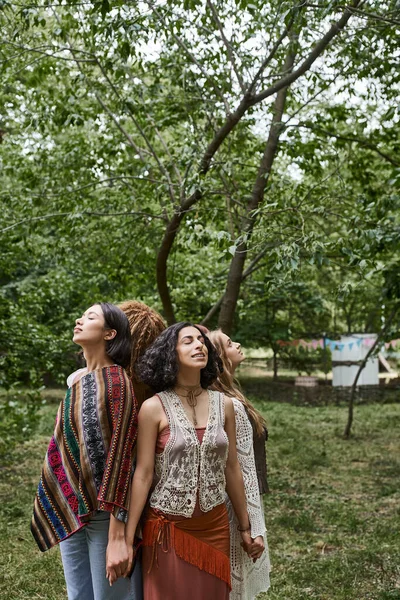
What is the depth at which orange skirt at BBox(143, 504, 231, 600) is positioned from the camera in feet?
8.13

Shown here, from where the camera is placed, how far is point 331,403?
762 inches

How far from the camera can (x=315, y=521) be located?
21.6 feet

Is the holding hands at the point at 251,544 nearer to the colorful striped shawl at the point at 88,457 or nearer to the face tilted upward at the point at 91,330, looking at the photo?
the colorful striped shawl at the point at 88,457

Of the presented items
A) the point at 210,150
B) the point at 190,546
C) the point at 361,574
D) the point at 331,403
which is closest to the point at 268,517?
the point at 361,574

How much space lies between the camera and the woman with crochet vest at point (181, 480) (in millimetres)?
2480

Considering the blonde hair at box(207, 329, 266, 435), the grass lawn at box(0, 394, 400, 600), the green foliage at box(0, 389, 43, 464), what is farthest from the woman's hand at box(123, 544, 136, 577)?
the green foliage at box(0, 389, 43, 464)

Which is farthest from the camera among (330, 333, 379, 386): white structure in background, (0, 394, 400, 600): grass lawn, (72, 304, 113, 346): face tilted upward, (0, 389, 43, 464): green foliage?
(330, 333, 379, 386): white structure in background

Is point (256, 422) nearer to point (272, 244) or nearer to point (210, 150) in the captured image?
point (272, 244)

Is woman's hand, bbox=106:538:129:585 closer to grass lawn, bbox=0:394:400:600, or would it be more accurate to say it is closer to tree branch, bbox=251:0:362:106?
grass lawn, bbox=0:394:400:600

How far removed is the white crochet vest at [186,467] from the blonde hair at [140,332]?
326 mm

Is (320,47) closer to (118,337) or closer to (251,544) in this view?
(118,337)

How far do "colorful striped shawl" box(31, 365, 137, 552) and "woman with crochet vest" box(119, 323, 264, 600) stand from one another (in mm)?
84

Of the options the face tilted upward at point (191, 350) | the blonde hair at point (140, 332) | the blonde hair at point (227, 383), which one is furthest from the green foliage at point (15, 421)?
the face tilted upward at point (191, 350)

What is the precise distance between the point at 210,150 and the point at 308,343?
54.3 ft
